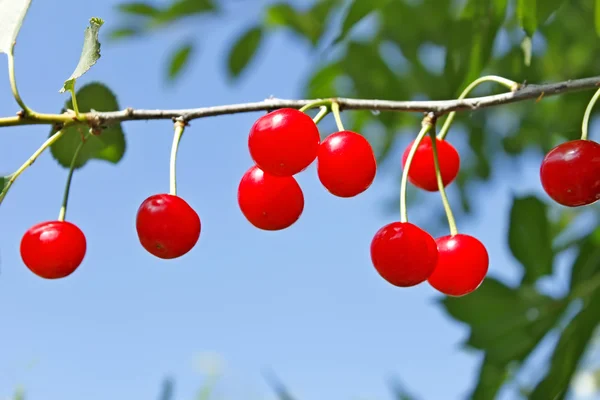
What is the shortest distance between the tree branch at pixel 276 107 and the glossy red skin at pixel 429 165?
1.36 feet

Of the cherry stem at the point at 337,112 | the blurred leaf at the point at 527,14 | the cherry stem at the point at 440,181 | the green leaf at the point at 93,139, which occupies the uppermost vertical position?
the green leaf at the point at 93,139

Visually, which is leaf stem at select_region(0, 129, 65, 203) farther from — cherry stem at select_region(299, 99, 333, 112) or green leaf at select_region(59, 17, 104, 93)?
cherry stem at select_region(299, 99, 333, 112)

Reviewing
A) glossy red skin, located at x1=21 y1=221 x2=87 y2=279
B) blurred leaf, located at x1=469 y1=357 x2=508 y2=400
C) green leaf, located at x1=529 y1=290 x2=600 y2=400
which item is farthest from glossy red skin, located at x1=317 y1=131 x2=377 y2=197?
blurred leaf, located at x1=469 y1=357 x2=508 y2=400

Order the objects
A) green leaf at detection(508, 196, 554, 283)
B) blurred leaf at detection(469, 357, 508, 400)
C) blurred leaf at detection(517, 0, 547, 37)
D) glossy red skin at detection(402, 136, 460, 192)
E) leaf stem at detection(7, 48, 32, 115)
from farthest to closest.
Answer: green leaf at detection(508, 196, 554, 283)
blurred leaf at detection(469, 357, 508, 400)
glossy red skin at detection(402, 136, 460, 192)
blurred leaf at detection(517, 0, 547, 37)
leaf stem at detection(7, 48, 32, 115)

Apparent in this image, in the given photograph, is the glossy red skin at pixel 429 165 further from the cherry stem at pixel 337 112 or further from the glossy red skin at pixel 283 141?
the glossy red skin at pixel 283 141

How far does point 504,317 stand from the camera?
9.55 ft

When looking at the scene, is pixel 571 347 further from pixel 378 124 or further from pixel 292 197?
pixel 378 124

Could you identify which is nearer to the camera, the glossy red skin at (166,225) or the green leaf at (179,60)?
the glossy red skin at (166,225)

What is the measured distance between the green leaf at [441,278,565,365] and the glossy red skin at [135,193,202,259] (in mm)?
1398

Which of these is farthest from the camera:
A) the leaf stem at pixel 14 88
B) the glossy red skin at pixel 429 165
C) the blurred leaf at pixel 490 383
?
the blurred leaf at pixel 490 383

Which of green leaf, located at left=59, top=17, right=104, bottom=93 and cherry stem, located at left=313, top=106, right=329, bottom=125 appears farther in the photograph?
cherry stem, located at left=313, top=106, right=329, bottom=125

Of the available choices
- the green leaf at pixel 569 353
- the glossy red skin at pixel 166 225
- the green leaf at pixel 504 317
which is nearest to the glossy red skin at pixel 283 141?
the glossy red skin at pixel 166 225

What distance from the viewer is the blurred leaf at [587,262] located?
2846 mm

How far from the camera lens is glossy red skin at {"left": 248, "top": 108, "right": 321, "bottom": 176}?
181cm
